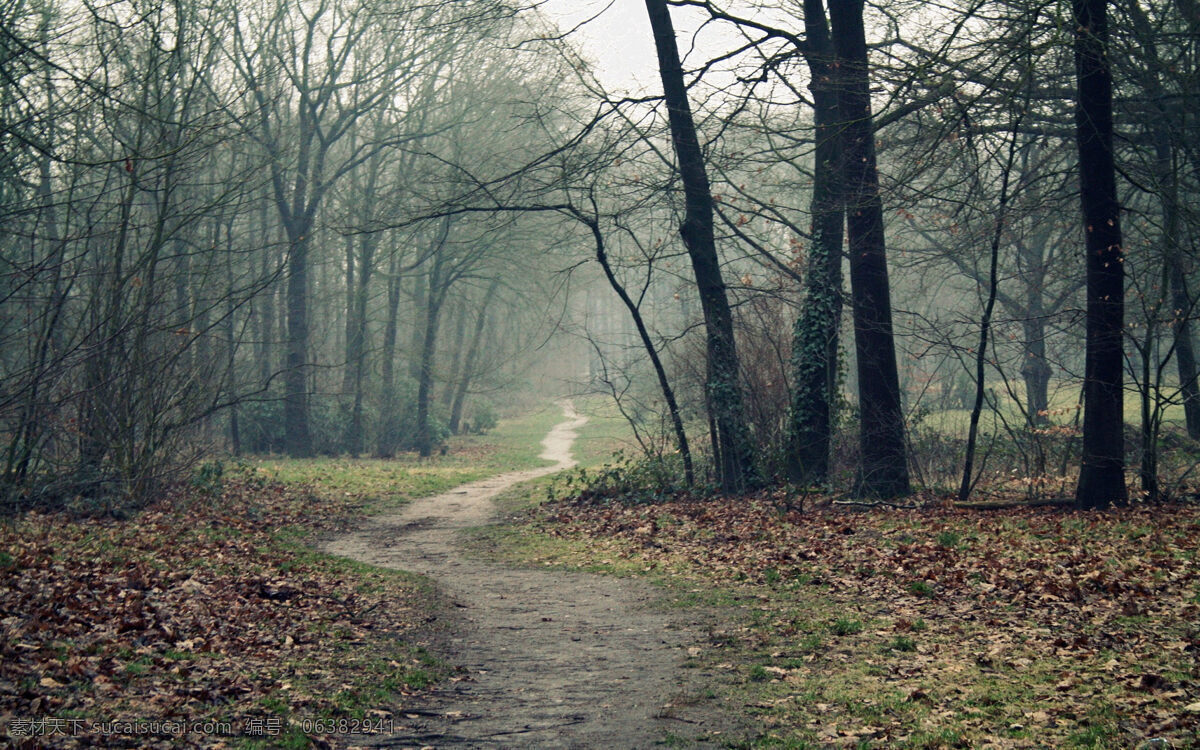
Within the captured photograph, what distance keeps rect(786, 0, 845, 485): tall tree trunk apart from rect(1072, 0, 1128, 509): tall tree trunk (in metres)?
4.32

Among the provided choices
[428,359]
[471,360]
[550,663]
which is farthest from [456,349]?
[550,663]

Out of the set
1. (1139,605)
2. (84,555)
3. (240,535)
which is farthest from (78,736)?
(240,535)

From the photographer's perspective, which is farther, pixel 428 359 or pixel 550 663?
pixel 428 359

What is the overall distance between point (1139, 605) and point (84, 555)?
9509 mm

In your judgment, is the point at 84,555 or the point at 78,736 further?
the point at 84,555

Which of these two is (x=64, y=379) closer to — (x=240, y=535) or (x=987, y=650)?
(x=240, y=535)

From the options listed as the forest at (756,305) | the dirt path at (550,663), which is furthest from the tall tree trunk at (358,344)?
the dirt path at (550,663)

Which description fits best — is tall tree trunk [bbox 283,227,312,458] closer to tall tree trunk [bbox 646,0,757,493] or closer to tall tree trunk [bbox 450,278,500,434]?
tall tree trunk [bbox 450,278,500,434]

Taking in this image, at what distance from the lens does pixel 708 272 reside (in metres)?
15.8

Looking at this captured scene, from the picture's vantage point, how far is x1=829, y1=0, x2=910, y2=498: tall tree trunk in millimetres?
13289

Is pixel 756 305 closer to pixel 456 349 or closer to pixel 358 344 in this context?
pixel 358 344

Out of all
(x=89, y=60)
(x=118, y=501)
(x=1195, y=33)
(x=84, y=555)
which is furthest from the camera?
(x=89, y=60)

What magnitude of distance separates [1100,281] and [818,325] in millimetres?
4818

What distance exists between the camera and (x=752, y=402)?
1580cm
